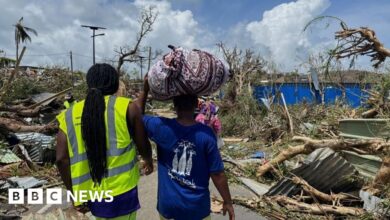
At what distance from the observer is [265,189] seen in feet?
23.5

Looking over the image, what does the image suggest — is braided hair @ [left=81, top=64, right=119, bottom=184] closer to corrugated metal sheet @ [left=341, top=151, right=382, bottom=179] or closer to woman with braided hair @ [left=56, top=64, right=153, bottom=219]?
woman with braided hair @ [left=56, top=64, right=153, bottom=219]

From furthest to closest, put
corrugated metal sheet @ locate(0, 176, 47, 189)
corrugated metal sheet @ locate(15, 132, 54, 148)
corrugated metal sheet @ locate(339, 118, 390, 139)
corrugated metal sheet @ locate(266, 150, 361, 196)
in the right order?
1. corrugated metal sheet @ locate(15, 132, 54, 148)
2. corrugated metal sheet @ locate(0, 176, 47, 189)
3. corrugated metal sheet @ locate(339, 118, 390, 139)
4. corrugated metal sheet @ locate(266, 150, 361, 196)

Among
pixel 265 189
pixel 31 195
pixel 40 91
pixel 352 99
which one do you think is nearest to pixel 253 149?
pixel 352 99

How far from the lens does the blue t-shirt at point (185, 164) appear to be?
277 cm

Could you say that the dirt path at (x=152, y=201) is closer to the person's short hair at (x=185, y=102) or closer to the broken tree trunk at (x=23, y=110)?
the person's short hair at (x=185, y=102)

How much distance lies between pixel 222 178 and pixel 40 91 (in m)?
16.0

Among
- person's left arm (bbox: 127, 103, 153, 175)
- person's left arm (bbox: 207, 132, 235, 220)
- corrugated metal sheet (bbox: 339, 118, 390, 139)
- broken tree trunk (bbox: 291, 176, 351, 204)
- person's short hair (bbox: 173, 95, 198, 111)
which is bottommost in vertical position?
broken tree trunk (bbox: 291, 176, 351, 204)

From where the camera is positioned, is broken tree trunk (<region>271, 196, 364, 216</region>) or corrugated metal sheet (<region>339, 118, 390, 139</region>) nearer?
broken tree trunk (<region>271, 196, 364, 216</region>)

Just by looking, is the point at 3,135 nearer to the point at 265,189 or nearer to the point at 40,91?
the point at 265,189

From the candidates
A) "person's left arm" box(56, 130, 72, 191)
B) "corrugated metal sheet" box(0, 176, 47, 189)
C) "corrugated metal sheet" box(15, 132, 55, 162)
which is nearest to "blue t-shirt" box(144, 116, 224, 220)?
"person's left arm" box(56, 130, 72, 191)

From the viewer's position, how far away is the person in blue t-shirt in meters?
2.78

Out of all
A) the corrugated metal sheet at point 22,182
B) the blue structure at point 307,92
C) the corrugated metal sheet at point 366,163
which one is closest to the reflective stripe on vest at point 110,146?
the corrugated metal sheet at point 366,163

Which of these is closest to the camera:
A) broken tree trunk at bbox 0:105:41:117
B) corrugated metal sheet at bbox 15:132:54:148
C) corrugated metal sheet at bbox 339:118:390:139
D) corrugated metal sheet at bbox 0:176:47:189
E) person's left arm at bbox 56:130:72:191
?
person's left arm at bbox 56:130:72:191

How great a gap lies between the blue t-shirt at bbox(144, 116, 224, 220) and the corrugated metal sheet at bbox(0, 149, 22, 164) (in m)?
6.87
